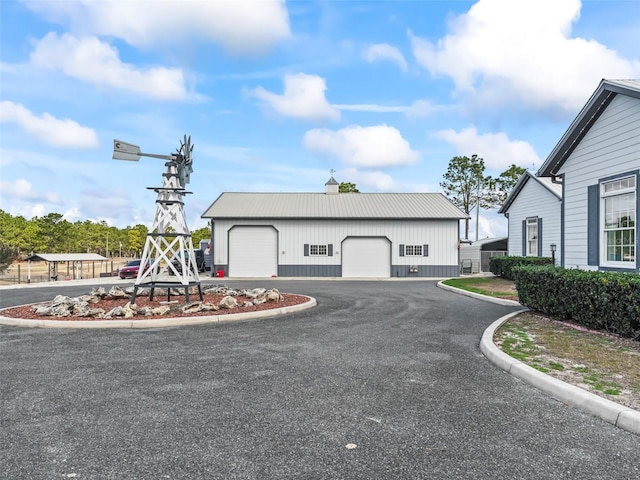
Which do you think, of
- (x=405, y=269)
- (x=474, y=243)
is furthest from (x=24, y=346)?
(x=474, y=243)

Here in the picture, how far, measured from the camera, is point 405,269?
27344 mm

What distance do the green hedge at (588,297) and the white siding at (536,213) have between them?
9288mm

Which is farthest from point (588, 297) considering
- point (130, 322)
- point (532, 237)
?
point (532, 237)

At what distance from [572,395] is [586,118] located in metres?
8.41

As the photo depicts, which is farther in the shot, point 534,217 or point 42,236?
point 42,236

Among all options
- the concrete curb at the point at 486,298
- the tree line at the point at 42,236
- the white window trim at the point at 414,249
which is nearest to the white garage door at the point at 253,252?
the white window trim at the point at 414,249

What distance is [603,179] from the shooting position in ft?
33.0

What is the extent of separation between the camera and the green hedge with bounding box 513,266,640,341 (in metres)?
7.02

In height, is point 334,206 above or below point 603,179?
above

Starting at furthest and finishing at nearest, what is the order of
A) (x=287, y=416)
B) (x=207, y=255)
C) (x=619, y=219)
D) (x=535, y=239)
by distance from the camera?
(x=207, y=255) → (x=535, y=239) → (x=619, y=219) → (x=287, y=416)

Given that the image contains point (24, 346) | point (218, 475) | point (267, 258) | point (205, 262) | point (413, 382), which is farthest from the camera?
point (205, 262)

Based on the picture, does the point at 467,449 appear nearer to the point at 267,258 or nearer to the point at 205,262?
the point at 267,258

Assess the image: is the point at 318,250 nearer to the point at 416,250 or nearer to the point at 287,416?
the point at 416,250

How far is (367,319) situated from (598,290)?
4.56 m
